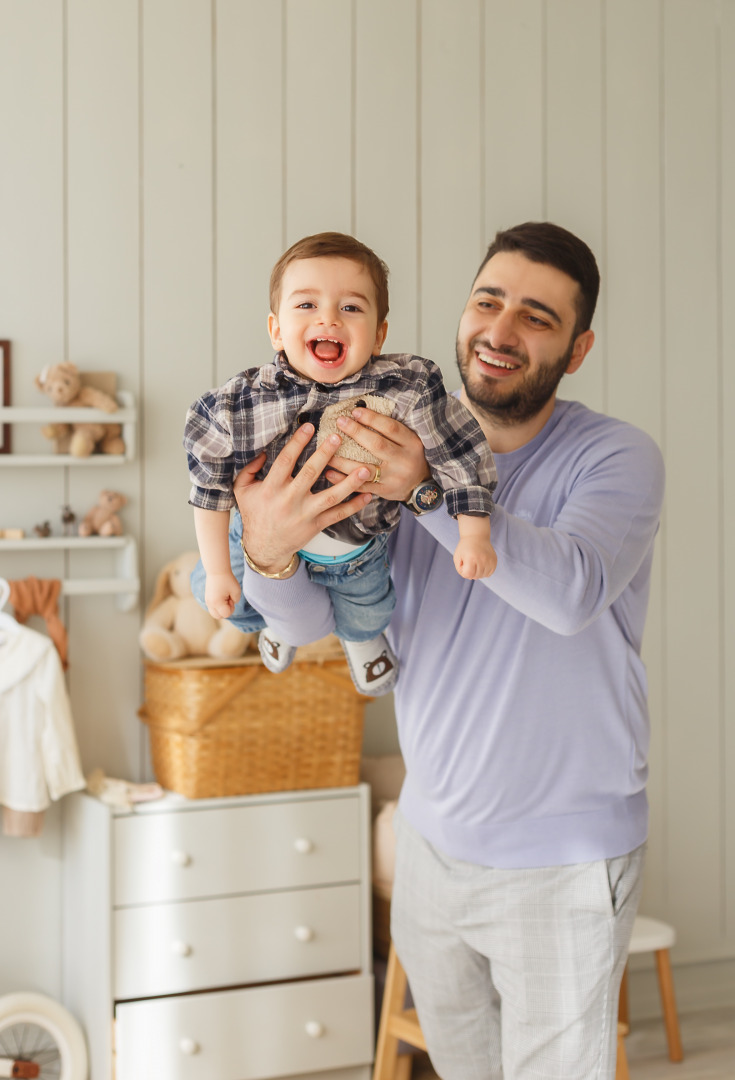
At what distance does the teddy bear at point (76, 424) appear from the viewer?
2.28 m

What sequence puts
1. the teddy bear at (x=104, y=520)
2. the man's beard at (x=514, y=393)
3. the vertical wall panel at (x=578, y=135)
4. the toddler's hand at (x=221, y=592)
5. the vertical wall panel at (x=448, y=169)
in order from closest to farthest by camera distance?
the toddler's hand at (x=221, y=592)
the man's beard at (x=514, y=393)
the teddy bear at (x=104, y=520)
the vertical wall panel at (x=448, y=169)
the vertical wall panel at (x=578, y=135)

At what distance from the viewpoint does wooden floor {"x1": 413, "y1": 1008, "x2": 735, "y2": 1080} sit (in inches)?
99.1

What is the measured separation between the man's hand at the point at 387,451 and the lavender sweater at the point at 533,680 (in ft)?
0.54

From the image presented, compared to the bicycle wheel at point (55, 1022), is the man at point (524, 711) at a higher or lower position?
higher

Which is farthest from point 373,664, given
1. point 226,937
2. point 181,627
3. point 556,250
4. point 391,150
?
point 391,150

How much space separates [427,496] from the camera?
4.10 feet

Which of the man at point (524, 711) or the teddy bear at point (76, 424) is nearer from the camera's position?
the man at point (524, 711)

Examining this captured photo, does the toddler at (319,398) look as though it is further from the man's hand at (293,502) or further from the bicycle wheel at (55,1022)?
the bicycle wheel at (55,1022)

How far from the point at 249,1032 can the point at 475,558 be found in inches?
60.3

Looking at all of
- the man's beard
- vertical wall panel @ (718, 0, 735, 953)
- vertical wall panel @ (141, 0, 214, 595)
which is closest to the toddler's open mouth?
the man's beard

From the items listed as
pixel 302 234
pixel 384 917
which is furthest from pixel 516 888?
pixel 302 234

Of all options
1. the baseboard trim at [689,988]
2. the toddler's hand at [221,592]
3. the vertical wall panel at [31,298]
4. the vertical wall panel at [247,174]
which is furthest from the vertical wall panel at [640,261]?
the toddler's hand at [221,592]

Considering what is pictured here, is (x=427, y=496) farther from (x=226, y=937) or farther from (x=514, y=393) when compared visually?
(x=226, y=937)

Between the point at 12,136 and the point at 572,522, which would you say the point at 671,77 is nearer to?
→ the point at 12,136
